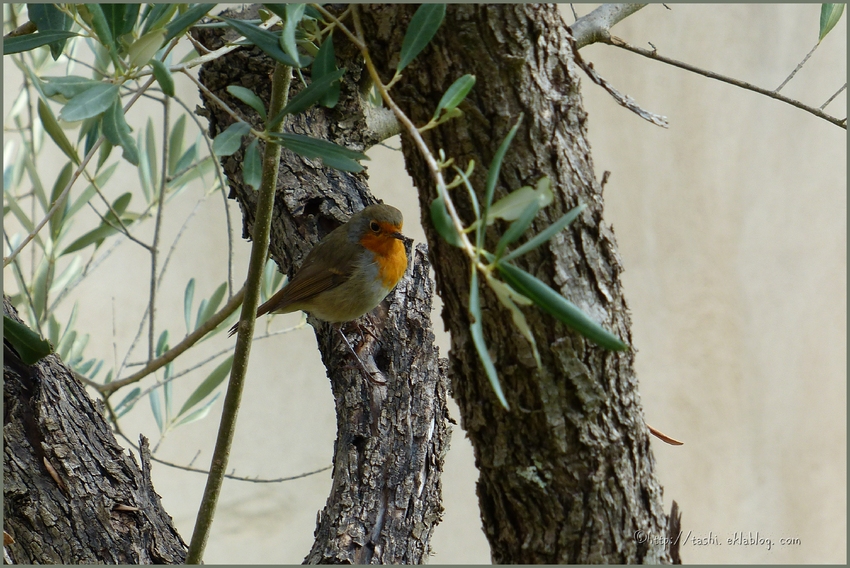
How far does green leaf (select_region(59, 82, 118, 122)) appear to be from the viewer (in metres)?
1.00

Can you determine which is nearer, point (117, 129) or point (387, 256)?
point (117, 129)

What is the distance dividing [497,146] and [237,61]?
1471 millimetres

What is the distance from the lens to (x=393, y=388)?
1.98m

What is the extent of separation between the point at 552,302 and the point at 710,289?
5.76 metres

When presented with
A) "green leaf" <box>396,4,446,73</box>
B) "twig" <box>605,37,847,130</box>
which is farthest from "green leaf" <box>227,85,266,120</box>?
"twig" <box>605,37,847,130</box>

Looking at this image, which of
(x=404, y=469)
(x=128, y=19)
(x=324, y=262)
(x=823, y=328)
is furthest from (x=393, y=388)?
(x=823, y=328)

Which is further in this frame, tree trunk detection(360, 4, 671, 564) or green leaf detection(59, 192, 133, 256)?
green leaf detection(59, 192, 133, 256)

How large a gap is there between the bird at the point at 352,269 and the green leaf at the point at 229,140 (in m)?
1.08

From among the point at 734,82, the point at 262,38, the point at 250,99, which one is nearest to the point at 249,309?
the point at 250,99

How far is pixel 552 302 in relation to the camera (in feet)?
2.82

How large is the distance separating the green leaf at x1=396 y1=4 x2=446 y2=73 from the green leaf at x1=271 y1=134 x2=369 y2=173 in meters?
0.20

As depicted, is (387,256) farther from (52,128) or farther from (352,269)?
(52,128)

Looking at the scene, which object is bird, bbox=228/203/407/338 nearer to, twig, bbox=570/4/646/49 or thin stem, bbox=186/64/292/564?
thin stem, bbox=186/64/292/564

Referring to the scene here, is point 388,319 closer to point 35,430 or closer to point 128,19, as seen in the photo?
point 35,430
